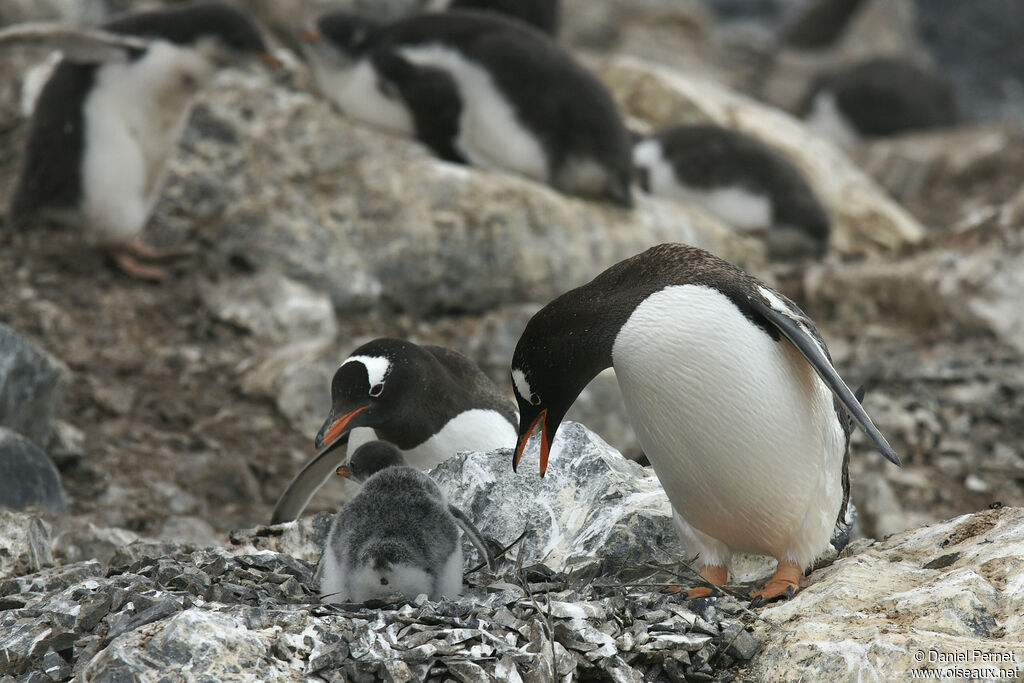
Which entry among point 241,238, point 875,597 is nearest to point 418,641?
point 875,597

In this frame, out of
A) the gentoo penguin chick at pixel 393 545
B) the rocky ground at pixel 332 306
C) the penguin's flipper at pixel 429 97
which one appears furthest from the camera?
the penguin's flipper at pixel 429 97

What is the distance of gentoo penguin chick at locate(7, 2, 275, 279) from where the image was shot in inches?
267

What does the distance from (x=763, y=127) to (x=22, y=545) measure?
26.5ft

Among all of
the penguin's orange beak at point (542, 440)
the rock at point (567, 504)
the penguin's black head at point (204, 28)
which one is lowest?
the rock at point (567, 504)

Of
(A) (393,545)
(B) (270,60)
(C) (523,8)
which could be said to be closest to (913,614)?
(A) (393,545)

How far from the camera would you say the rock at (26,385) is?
482 cm

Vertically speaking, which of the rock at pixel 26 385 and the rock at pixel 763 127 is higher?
the rock at pixel 26 385

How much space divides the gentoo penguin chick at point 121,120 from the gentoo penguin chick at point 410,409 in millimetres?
3189

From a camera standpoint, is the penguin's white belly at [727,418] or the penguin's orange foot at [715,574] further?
the penguin's orange foot at [715,574]

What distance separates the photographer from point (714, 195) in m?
8.79

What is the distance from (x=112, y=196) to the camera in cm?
693

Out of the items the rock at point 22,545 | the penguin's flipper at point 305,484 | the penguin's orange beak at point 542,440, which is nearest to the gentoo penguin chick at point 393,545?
the penguin's orange beak at point 542,440

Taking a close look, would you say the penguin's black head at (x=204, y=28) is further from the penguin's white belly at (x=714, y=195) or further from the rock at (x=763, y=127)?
the rock at (x=763, y=127)

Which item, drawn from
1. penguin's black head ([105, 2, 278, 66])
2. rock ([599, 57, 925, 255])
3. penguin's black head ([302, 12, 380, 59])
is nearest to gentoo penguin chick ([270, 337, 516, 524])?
penguin's black head ([105, 2, 278, 66])
